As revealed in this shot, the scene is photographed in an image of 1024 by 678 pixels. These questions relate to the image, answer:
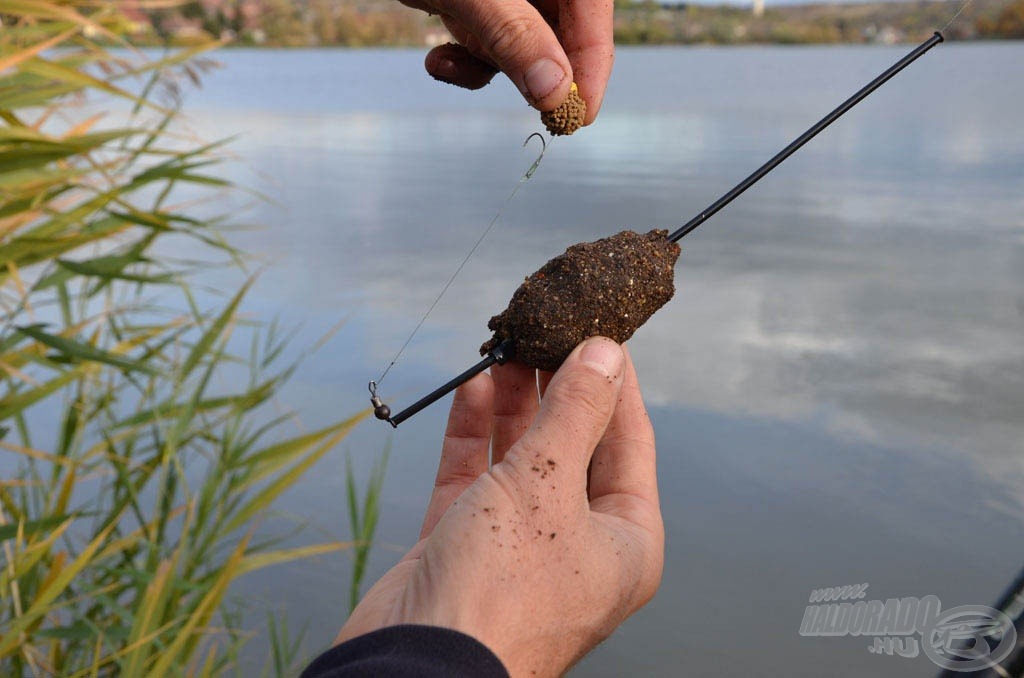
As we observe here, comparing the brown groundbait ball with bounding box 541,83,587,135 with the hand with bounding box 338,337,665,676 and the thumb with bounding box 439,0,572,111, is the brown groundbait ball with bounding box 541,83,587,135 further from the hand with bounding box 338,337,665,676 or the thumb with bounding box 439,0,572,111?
the hand with bounding box 338,337,665,676

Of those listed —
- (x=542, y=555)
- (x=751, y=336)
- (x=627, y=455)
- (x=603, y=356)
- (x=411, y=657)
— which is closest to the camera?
(x=411, y=657)

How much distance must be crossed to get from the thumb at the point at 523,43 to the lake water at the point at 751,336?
57.2 inches

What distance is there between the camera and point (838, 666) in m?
2.07

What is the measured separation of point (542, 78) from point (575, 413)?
400 millimetres

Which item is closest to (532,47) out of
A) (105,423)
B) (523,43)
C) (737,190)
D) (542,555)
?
(523,43)

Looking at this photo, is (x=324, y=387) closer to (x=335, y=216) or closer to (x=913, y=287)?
(x=335, y=216)

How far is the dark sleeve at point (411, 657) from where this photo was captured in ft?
2.55

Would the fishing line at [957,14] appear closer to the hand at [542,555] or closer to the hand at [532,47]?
the hand at [532,47]

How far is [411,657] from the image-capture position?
2.62ft

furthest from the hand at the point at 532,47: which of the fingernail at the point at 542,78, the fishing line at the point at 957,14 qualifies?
the fishing line at the point at 957,14

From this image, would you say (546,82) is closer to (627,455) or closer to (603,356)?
(603,356)

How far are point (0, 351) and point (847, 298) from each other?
2706mm

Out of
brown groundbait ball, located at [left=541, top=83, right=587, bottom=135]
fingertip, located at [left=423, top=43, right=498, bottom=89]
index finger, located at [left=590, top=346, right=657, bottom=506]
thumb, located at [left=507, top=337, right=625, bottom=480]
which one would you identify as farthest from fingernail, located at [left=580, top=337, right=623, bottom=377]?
fingertip, located at [left=423, top=43, right=498, bottom=89]

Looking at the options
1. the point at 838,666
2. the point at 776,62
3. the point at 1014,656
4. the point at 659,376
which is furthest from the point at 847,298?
the point at 776,62
